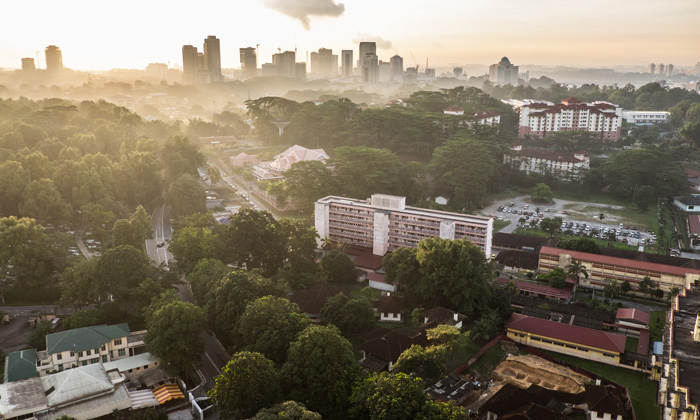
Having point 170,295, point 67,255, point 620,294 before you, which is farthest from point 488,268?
point 67,255

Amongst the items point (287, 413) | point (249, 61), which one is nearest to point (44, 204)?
point (287, 413)

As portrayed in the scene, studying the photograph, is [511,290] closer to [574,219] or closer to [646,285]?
[646,285]

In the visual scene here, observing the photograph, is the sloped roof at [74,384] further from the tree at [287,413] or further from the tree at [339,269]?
the tree at [339,269]

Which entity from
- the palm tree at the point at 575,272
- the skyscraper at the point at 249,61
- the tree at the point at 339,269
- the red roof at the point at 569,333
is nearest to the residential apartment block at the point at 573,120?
the palm tree at the point at 575,272

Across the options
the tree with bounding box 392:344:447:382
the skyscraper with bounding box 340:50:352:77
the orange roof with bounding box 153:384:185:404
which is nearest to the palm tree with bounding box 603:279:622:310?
the tree with bounding box 392:344:447:382

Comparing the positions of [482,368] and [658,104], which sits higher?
[658,104]

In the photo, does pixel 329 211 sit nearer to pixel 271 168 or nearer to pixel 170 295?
pixel 170 295
